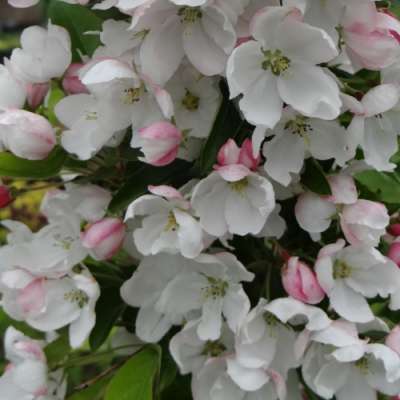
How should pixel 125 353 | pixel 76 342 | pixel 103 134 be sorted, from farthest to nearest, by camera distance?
pixel 125 353
pixel 76 342
pixel 103 134

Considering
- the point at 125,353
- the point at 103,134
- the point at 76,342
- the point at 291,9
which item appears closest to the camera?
the point at 291,9

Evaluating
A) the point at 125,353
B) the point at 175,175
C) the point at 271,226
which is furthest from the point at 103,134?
the point at 125,353

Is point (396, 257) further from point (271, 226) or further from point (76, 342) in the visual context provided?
point (76, 342)

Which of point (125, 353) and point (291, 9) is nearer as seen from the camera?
point (291, 9)

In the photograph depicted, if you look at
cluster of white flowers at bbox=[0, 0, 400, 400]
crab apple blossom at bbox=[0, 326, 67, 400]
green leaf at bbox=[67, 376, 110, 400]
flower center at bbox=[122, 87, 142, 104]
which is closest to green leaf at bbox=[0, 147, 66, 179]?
cluster of white flowers at bbox=[0, 0, 400, 400]

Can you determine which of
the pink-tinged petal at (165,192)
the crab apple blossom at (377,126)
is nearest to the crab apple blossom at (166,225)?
the pink-tinged petal at (165,192)

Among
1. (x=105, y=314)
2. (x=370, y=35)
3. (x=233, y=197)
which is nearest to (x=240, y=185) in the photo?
(x=233, y=197)

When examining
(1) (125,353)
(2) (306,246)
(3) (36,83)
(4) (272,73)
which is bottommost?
(1) (125,353)
